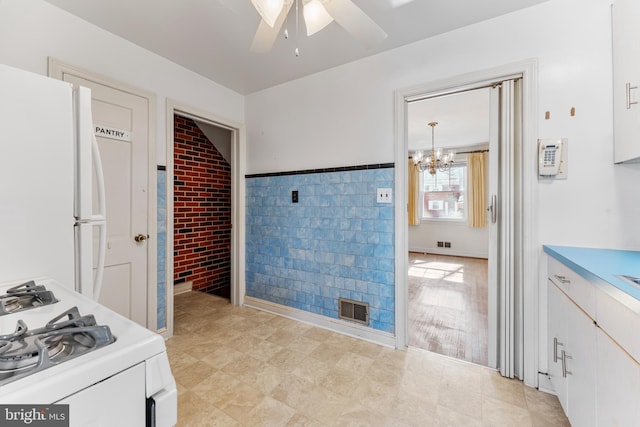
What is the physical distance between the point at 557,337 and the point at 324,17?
2.10 meters

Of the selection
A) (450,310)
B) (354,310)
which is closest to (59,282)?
(354,310)

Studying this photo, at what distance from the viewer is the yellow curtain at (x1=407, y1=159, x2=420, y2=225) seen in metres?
6.52

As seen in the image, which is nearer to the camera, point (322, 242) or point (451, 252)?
point (322, 242)

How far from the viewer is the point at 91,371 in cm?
47

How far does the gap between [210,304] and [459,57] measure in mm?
3407

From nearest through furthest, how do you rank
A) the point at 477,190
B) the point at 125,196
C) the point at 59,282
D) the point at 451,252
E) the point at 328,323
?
the point at 59,282, the point at 125,196, the point at 328,323, the point at 477,190, the point at 451,252

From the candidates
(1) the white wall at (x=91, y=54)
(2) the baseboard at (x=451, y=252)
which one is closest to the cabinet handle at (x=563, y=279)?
(1) the white wall at (x=91, y=54)

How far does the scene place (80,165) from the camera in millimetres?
1162

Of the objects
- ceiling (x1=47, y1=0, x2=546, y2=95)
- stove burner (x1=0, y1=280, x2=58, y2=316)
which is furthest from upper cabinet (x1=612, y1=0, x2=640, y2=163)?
stove burner (x1=0, y1=280, x2=58, y2=316)

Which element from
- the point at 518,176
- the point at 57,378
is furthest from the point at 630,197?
the point at 57,378

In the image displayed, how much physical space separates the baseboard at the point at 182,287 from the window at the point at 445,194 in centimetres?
535

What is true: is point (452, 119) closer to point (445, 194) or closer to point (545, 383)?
point (445, 194)

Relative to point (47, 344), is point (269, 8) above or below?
above

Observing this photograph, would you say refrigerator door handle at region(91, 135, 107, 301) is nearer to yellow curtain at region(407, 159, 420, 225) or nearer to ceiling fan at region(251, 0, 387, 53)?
ceiling fan at region(251, 0, 387, 53)
